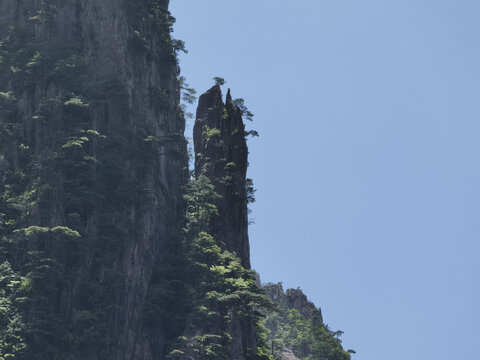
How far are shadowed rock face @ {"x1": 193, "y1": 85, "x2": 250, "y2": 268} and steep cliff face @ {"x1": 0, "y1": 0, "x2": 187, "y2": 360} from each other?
2.73 meters

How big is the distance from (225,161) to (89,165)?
52.1 ft

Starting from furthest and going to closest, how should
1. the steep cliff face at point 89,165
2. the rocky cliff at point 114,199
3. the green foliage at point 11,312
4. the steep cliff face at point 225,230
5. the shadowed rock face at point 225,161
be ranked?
the shadowed rock face at point 225,161 < the steep cliff face at point 225,230 < the steep cliff face at point 89,165 < the rocky cliff at point 114,199 < the green foliage at point 11,312

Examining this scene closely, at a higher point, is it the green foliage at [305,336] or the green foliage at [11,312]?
the green foliage at [305,336]

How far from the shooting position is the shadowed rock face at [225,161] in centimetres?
7869

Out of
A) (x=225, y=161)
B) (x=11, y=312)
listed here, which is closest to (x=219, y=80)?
(x=225, y=161)

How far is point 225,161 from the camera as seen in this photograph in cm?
8062

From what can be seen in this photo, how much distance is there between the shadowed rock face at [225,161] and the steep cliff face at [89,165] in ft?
8.95

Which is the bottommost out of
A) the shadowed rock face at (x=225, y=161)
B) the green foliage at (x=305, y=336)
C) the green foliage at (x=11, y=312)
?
the green foliage at (x=11, y=312)

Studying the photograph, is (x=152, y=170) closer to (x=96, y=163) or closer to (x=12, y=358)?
(x=96, y=163)

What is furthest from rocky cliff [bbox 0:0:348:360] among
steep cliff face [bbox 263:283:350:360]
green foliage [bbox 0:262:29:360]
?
steep cliff face [bbox 263:283:350:360]

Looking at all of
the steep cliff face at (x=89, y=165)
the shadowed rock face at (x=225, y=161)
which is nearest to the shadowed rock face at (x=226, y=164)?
the shadowed rock face at (x=225, y=161)

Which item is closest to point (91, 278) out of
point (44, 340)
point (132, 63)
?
point (44, 340)

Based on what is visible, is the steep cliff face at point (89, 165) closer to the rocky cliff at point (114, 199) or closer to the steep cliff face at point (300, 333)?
the rocky cliff at point (114, 199)

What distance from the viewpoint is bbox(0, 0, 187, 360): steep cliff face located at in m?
64.9
